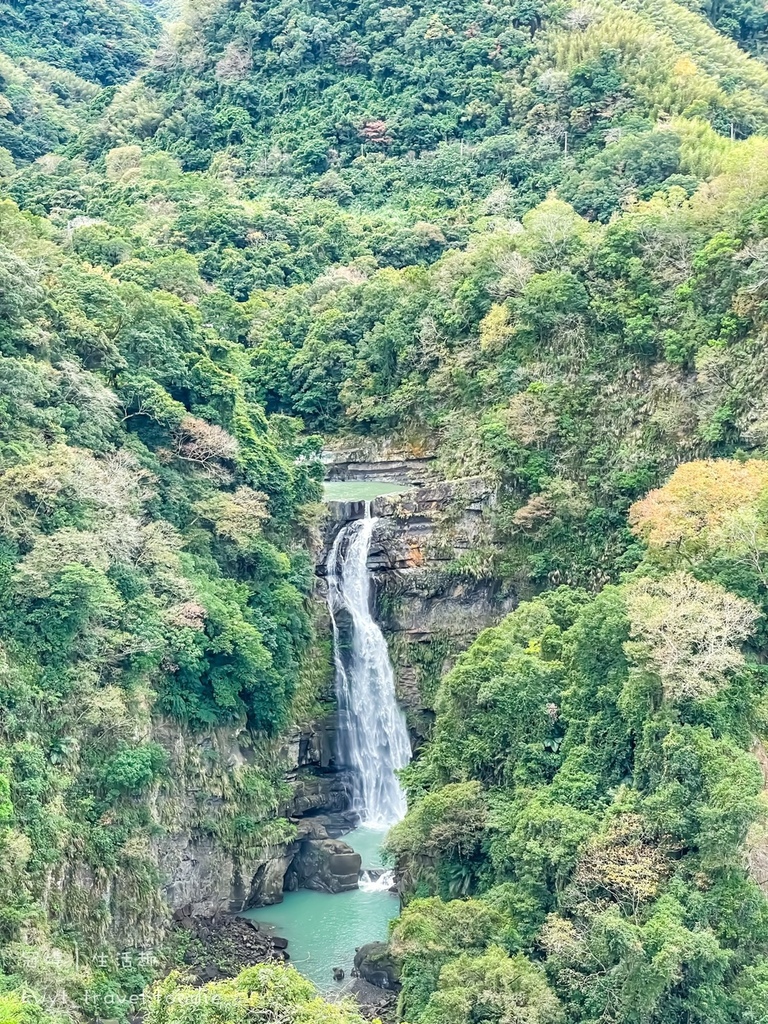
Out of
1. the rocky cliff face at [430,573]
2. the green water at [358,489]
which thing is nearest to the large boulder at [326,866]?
the rocky cliff face at [430,573]

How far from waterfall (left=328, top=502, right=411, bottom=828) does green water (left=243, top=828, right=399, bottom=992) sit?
81.1 inches

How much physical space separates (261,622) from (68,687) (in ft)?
19.4

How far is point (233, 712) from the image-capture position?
24.6m

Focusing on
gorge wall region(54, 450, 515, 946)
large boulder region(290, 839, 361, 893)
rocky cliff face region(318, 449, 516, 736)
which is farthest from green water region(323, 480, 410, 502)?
large boulder region(290, 839, 361, 893)

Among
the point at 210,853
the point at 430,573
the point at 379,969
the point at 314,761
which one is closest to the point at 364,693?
the point at 314,761

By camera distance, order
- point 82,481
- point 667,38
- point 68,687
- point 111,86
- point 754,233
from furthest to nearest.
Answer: point 111,86, point 667,38, point 754,233, point 82,481, point 68,687

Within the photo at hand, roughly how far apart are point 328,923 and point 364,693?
6.59 m

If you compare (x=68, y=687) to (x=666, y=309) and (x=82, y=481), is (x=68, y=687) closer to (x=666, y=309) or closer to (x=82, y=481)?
(x=82, y=481)

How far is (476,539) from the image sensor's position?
2895cm

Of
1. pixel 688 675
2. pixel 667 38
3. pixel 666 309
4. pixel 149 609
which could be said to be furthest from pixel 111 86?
pixel 688 675

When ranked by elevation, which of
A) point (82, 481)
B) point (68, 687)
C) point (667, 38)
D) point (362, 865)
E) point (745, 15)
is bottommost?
point (362, 865)

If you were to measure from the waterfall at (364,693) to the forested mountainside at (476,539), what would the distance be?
32.3 inches

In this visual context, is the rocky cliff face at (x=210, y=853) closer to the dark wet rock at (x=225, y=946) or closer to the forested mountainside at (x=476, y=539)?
the forested mountainside at (x=476, y=539)

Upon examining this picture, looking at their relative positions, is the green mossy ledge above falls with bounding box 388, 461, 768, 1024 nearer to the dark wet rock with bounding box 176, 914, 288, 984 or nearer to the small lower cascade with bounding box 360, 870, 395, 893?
the small lower cascade with bounding box 360, 870, 395, 893
